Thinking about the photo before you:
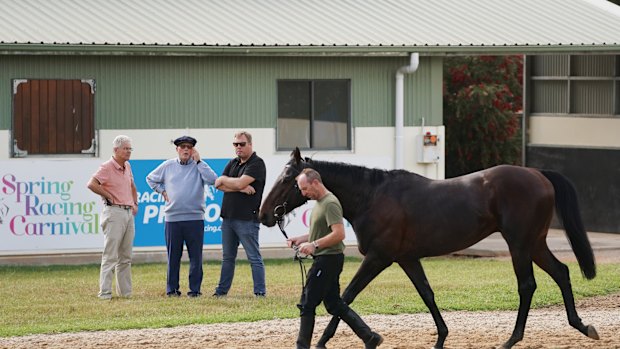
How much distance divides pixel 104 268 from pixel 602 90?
506 inches

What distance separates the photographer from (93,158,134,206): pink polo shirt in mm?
14977

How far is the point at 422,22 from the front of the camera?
857 inches

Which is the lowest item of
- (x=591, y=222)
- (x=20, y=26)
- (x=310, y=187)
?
(x=591, y=222)

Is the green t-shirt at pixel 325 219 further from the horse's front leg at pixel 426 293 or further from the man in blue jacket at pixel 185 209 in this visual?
the man in blue jacket at pixel 185 209

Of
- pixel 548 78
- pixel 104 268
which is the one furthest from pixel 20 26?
pixel 548 78

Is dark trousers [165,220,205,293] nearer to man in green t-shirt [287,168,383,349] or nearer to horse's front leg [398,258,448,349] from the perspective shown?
horse's front leg [398,258,448,349]

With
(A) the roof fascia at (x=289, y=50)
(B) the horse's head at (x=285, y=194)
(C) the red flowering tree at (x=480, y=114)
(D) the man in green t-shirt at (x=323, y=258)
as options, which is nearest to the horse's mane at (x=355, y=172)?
(B) the horse's head at (x=285, y=194)

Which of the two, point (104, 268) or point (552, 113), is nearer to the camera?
point (104, 268)

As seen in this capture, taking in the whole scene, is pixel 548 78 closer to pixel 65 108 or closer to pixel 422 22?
pixel 422 22

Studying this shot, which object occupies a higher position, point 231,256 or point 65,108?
point 65,108

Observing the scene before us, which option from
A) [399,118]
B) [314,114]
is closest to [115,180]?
[314,114]

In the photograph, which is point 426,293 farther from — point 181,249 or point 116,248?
point 116,248

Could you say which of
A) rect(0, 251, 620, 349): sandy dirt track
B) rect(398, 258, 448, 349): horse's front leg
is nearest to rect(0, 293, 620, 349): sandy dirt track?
rect(0, 251, 620, 349): sandy dirt track

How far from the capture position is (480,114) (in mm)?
29906
